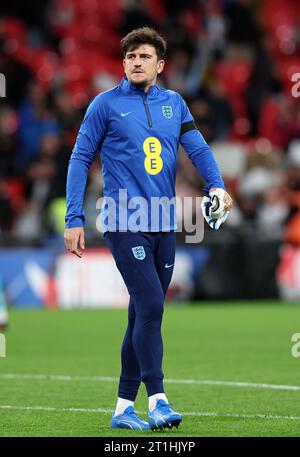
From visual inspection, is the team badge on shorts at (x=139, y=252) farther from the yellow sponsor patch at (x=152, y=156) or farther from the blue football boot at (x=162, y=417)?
the blue football boot at (x=162, y=417)

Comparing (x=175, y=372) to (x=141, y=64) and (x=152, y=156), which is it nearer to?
(x=152, y=156)

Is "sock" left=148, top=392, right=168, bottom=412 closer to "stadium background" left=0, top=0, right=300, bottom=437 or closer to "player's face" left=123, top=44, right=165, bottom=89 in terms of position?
"stadium background" left=0, top=0, right=300, bottom=437

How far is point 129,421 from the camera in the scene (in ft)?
24.1

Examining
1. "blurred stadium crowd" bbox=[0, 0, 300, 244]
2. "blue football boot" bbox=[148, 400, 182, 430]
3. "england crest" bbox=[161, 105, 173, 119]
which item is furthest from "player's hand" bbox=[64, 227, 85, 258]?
"blurred stadium crowd" bbox=[0, 0, 300, 244]

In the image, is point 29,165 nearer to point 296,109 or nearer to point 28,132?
point 28,132

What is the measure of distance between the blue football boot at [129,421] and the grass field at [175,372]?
0.27ft

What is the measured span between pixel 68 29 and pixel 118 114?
1501 centimetres

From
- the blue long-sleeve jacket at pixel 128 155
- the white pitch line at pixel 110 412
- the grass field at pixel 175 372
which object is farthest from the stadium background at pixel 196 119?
the blue long-sleeve jacket at pixel 128 155

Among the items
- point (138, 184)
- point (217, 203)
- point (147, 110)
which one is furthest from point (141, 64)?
point (217, 203)

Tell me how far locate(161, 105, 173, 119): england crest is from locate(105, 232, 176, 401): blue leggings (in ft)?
2.36

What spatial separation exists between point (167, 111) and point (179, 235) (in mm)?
10428

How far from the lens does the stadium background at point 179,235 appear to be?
8953 mm

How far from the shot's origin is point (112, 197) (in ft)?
24.2

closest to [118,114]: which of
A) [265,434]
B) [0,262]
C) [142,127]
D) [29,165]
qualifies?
[142,127]
